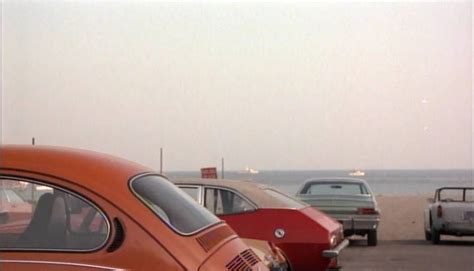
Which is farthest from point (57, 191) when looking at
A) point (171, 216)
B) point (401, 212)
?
point (401, 212)

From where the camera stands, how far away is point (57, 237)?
163 inches

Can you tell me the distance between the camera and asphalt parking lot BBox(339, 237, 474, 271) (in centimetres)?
1252

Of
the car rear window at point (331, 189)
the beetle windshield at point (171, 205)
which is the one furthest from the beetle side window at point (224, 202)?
the car rear window at point (331, 189)

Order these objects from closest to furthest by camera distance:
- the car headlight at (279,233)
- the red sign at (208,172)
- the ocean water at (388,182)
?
the car headlight at (279,233) → the red sign at (208,172) → the ocean water at (388,182)

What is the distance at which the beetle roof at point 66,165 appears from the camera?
4141 millimetres

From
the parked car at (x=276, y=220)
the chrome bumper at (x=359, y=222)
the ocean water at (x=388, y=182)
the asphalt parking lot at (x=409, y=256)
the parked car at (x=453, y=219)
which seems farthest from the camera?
the ocean water at (x=388, y=182)

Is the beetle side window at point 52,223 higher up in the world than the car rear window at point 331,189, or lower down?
higher up

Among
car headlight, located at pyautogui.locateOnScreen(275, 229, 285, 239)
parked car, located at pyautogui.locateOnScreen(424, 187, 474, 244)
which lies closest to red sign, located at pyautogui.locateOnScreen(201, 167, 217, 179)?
car headlight, located at pyautogui.locateOnScreen(275, 229, 285, 239)

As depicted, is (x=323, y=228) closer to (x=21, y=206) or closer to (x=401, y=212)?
(x=21, y=206)

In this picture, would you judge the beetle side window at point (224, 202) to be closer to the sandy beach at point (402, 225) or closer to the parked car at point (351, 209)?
the parked car at point (351, 209)

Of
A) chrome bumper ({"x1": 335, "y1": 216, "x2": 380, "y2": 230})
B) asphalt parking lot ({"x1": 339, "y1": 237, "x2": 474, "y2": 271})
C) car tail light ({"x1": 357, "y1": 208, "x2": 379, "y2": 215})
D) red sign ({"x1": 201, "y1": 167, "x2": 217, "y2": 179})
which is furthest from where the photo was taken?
car tail light ({"x1": 357, "y1": 208, "x2": 379, "y2": 215})

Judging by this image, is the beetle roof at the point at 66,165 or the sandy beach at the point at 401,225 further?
the sandy beach at the point at 401,225

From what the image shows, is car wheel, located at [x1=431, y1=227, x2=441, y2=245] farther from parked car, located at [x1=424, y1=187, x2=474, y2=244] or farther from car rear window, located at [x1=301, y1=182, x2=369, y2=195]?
car rear window, located at [x1=301, y1=182, x2=369, y2=195]

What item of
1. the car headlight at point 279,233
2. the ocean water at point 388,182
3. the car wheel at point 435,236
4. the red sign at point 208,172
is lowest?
the ocean water at point 388,182
